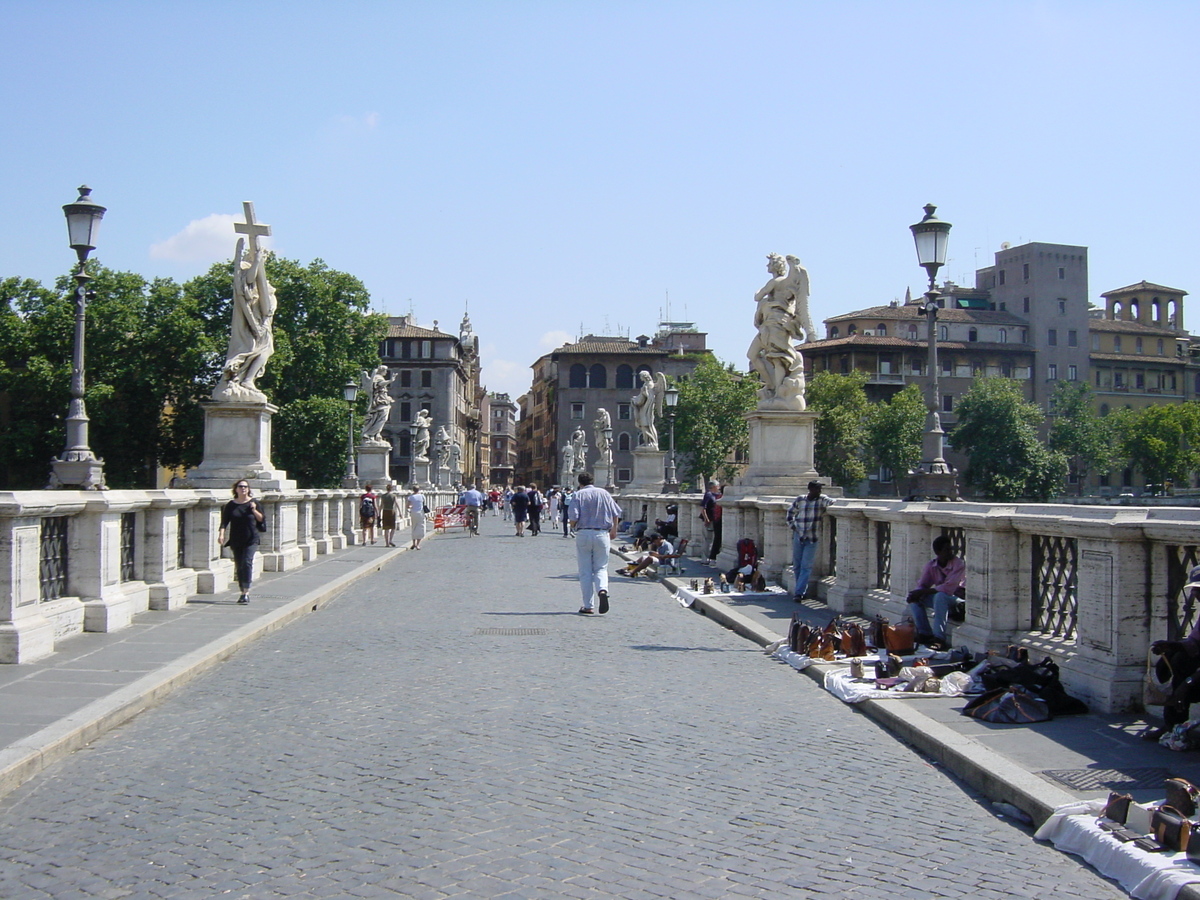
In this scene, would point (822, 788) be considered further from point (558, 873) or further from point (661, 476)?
point (661, 476)

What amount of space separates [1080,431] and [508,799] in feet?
318

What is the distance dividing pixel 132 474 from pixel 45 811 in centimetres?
5558

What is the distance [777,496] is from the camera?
18312 mm

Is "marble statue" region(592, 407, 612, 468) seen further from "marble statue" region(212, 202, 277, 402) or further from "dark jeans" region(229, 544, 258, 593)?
"dark jeans" region(229, 544, 258, 593)

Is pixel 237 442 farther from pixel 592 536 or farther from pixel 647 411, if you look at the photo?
pixel 647 411

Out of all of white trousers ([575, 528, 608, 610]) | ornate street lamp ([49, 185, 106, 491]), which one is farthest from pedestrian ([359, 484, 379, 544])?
white trousers ([575, 528, 608, 610])

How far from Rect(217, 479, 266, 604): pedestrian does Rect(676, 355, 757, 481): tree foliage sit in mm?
72810

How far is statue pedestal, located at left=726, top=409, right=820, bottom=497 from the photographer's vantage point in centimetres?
1958

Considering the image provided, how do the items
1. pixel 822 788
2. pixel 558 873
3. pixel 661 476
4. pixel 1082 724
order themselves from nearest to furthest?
pixel 558 873 < pixel 822 788 < pixel 1082 724 < pixel 661 476

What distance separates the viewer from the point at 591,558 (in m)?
15.6

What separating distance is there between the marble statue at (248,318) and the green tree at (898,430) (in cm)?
7426

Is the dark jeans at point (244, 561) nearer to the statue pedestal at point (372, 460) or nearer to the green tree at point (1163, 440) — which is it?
the statue pedestal at point (372, 460)

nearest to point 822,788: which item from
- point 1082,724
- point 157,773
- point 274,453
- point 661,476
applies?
point 1082,724

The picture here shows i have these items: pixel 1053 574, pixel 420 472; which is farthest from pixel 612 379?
pixel 1053 574
